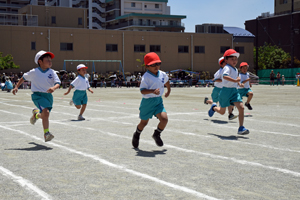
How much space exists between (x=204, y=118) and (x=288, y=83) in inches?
1954

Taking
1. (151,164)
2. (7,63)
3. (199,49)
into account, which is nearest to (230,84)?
(151,164)

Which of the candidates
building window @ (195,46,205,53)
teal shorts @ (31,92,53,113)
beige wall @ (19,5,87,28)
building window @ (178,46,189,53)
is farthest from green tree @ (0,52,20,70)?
teal shorts @ (31,92,53,113)

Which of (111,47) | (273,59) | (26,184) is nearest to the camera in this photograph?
(26,184)

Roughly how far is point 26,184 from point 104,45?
57882 millimetres

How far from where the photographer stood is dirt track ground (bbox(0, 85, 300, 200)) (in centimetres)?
478

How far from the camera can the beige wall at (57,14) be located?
67562mm

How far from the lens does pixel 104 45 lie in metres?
62.1

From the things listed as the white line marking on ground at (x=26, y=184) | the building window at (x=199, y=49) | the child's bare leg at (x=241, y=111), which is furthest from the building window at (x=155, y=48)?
Result: the white line marking on ground at (x=26, y=184)

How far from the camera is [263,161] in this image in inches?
253

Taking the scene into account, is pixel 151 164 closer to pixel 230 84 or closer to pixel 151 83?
pixel 151 83

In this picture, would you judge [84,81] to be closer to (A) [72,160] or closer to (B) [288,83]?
(A) [72,160]

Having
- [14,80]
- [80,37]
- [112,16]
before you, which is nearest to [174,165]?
[14,80]

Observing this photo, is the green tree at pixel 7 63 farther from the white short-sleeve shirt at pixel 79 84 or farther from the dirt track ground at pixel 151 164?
the dirt track ground at pixel 151 164

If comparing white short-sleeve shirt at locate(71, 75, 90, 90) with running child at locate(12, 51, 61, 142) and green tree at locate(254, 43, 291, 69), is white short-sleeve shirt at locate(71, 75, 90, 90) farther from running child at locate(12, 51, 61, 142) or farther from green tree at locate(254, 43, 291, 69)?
green tree at locate(254, 43, 291, 69)
